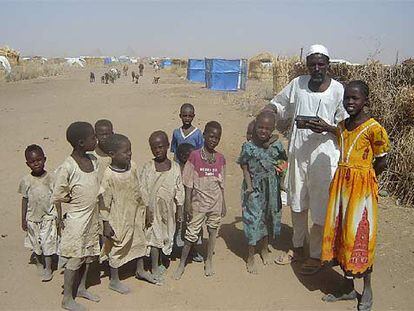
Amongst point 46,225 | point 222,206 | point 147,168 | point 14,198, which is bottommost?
point 14,198

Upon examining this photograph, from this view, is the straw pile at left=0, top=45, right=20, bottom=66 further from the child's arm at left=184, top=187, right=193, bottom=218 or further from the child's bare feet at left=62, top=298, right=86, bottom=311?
the child's bare feet at left=62, top=298, right=86, bottom=311

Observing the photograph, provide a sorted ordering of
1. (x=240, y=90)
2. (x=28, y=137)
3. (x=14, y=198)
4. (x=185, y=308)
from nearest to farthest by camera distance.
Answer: (x=185, y=308) < (x=14, y=198) < (x=28, y=137) < (x=240, y=90)

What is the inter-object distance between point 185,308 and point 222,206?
1.05 m

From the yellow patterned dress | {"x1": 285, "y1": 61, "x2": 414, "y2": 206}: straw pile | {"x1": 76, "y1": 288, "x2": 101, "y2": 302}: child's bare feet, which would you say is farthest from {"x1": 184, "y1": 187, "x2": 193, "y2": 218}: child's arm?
{"x1": 285, "y1": 61, "x2": 414, "y2": 206}: straw pile

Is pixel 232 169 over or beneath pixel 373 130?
beneath

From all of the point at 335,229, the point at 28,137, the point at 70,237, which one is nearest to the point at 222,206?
the point at 335,229

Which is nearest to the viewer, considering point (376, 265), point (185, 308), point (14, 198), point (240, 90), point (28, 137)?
point (185, 308)

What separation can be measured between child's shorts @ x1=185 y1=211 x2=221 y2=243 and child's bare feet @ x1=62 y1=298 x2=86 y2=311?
3.79 feet

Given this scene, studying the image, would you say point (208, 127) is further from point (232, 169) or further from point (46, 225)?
point (232, 169)

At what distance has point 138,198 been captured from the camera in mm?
3488

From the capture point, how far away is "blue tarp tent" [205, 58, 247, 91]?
2366 cm

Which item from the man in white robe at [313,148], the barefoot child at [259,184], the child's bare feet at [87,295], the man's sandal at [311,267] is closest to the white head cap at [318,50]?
the man in white robe at [313,148]

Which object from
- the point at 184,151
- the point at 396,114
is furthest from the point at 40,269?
the point at 396,114

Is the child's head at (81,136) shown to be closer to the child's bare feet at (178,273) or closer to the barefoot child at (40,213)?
the barefoot child at (40,213)
